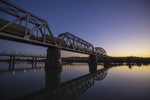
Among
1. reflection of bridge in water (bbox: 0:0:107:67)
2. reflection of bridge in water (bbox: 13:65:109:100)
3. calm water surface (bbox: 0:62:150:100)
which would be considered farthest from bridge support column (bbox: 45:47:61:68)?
reflection of bridge in water (bbox: 13:65:109:100)

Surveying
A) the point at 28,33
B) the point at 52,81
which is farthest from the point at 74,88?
the point at 28,33

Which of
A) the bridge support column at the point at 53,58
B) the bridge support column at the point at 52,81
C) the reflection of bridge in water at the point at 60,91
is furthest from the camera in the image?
the bridge support column at the point at 53,58

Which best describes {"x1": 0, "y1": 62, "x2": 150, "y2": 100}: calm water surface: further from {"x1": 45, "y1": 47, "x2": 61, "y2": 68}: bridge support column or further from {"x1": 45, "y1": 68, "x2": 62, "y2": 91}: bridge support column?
{"x1": 45, "y1": 47, "x2": 61, "y2": 68}: bridge support column

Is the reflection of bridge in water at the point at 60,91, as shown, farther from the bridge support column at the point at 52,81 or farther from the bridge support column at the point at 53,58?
the bridge support column at the point at 53,58

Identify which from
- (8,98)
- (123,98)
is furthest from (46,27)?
(123,98)

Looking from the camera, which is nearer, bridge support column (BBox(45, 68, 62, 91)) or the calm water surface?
the calm water surface

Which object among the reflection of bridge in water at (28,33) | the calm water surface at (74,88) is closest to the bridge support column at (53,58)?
the reflection of bridge in water at (28,33)

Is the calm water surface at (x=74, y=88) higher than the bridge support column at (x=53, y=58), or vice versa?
the bridge support column at (x=53, y=58)

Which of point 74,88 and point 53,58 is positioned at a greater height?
point 53,58

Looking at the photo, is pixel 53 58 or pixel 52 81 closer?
pixel 52 81

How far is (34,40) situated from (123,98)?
2500 centimetres

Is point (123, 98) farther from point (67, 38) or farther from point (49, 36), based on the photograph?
point (67, 38)

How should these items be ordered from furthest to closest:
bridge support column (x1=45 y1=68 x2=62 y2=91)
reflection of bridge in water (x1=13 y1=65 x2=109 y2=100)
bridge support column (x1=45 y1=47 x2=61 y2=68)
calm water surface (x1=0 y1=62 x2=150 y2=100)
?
bridge support column (x1=45 y1=47 x2=61 y2=68) < bridge support column (x1=45 y1=68 x2=62 y2=91) < calm water surface (x1=0 y1=62 x2=150 y2=100) < reflection of bridge in water (x1=13 y1=65 x2=109 y2=100)

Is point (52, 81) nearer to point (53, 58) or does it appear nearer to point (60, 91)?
point (60, 91)
